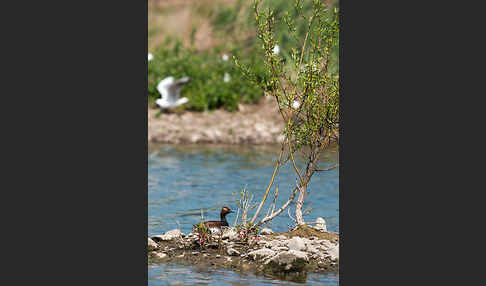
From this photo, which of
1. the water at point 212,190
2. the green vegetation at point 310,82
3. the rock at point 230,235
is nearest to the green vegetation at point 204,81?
the water at point 212,190

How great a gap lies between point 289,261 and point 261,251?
19.9 inches

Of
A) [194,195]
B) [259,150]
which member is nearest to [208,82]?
[259,150]

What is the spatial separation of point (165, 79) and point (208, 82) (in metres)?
1.53

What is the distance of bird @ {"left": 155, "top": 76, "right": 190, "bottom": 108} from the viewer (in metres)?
20.0

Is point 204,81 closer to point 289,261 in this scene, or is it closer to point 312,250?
point 312,250

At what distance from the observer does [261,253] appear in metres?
8.96

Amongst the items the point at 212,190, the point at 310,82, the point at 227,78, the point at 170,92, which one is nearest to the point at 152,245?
the point at 310,82

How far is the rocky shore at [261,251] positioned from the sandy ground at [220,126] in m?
9.10

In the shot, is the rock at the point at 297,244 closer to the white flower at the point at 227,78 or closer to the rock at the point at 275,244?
the rock at the point at 275,244

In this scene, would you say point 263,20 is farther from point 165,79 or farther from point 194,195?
point 165,79

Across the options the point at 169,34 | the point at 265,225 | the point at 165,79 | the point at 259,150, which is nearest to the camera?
the point at 265,225

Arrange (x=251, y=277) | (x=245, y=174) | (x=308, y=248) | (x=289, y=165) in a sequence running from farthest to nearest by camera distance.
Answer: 1. (x=289, y=165)
2. (x=245, y=174)
3. (x=308, y=248)
4. (x=251, y=277)

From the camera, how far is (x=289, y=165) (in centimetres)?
1730

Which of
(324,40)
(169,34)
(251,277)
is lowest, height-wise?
(251,277)
